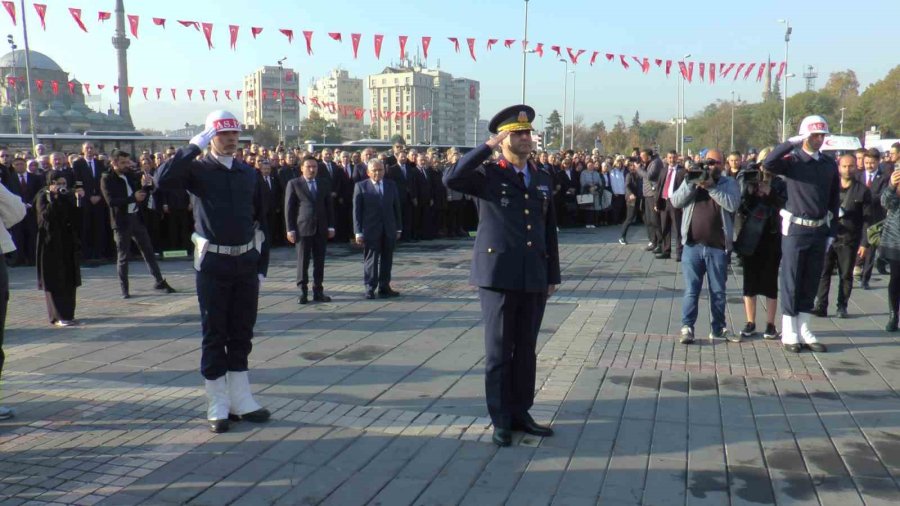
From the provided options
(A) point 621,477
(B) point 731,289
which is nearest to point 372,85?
(B) point 731,289

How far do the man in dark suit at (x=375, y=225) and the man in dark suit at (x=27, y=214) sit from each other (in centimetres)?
681

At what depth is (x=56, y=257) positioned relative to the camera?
8422 millimetres

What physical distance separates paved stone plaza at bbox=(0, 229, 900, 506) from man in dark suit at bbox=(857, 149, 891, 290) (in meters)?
2.10

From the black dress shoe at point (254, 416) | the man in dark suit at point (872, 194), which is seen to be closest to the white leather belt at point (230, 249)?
the black dress shoe at point (254, 416)

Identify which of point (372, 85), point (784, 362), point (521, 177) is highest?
point (372, 85)

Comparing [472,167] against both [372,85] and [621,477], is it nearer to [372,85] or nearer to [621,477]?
[621,477]

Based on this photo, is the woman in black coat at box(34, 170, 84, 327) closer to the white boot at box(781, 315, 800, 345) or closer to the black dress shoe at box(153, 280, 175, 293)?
the black dress shoe at box(153, 280, 175, 293)

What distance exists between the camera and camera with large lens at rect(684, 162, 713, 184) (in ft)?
24.4

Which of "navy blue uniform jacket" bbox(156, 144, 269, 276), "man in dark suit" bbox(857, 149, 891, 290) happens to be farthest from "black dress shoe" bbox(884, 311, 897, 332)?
"navy blue uniform jacket" bbox(156, 144, 269, 276)

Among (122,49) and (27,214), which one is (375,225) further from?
(122,49)

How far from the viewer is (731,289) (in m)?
11.0

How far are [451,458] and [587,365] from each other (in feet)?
8.10

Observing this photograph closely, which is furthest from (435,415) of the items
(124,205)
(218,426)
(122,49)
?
(122,49)

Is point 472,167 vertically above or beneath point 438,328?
above
